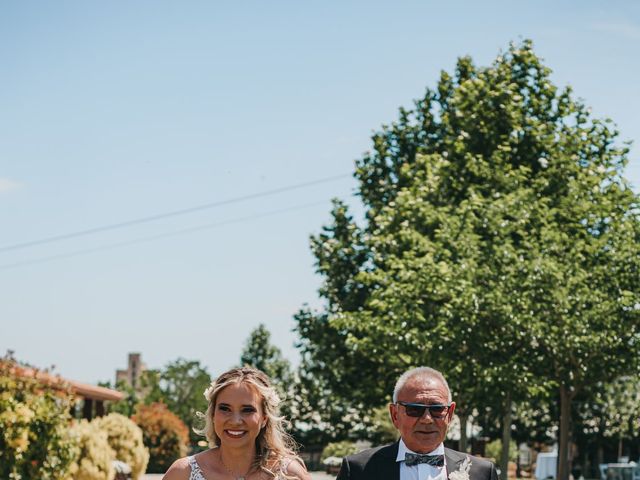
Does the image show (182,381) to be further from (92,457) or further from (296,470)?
(296,470)

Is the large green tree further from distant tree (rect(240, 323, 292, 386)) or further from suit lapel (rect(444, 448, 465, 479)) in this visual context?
distant tree (rect(240, 323, 292, 386))

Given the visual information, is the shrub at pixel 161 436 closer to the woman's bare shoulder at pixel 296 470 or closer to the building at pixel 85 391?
the building at pixel 85 391

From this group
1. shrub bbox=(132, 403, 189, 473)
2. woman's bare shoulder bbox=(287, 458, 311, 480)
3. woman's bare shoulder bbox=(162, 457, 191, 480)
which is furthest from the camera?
shrub bbox=(132, 403, 189, 473)

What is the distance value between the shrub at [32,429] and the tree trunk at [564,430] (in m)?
12.0

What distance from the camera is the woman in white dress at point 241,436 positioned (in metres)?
6.07

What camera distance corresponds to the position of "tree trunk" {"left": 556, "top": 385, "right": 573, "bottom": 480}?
27250mm

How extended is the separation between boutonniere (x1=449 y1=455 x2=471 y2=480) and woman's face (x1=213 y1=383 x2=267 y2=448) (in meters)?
1.09

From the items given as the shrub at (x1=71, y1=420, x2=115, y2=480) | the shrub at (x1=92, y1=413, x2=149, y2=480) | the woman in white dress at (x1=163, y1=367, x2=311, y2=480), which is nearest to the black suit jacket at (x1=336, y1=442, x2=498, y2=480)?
the woman in white dress at (x1=163, y1=367, x2=311, y2=480)

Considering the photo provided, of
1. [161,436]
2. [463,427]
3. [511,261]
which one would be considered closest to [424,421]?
[511,261]

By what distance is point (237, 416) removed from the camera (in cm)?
608

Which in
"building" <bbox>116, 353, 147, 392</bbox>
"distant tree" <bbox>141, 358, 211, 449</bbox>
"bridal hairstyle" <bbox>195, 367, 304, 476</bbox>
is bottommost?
"bridal hairstyle" <bbox>195, 367, 304, 476</bbox>

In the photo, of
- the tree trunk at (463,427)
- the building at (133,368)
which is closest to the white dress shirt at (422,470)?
the tree trunk at (463,427)

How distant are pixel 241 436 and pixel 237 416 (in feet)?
0.36

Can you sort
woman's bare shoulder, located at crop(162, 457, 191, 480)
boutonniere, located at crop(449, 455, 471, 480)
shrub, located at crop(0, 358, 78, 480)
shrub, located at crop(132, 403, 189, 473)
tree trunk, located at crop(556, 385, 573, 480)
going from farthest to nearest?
shrub, located at crop(132, 403, 189, 473), tree trunk, located at crop(556, 385, 573, 480), shrub, located at crop(0, 358, 78, 480), woman's bare shoulder, located at crop(162, 457, 191, 480), boutonniere, located at crop(449, 455, 471, 480)
